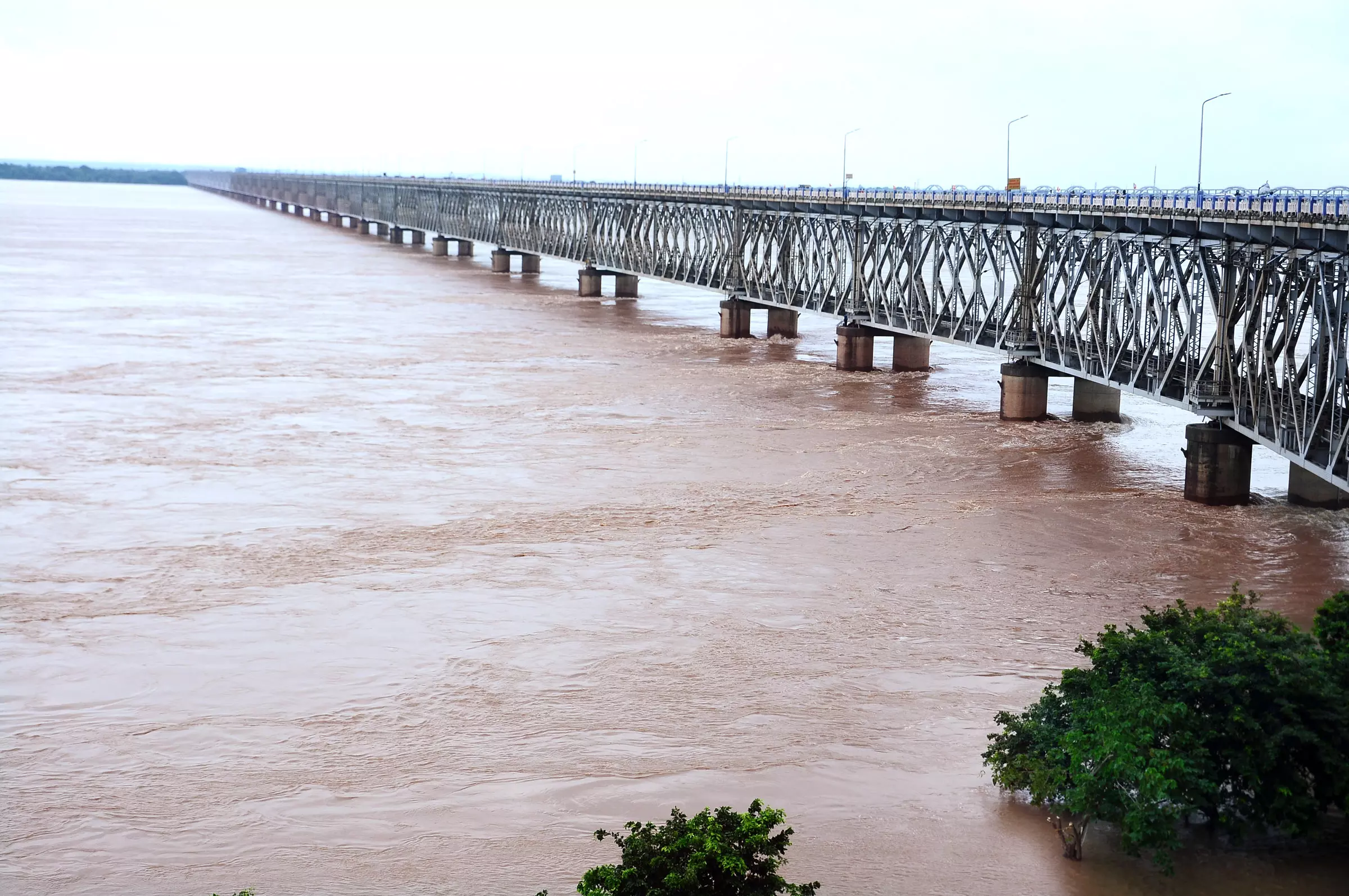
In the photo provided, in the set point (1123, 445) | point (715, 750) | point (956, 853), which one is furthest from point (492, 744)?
point (1123, 445)

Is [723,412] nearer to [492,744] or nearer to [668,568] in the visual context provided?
[668,568]

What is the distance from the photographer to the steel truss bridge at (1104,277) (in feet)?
115

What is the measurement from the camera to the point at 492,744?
2236 cm

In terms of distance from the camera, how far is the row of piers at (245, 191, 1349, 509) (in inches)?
1511

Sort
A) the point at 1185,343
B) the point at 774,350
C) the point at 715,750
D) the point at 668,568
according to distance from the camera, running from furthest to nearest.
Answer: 1. the point at 774,350
2. the point at 1185,343
3. the point at 668,568
4. the point at 715,750

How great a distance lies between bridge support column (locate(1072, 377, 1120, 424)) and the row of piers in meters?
0.02

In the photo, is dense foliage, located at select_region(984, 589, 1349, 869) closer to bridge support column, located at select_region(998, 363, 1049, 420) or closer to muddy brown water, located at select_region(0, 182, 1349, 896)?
muddy brown water, located at select_region(0, 182, 1349, 896)

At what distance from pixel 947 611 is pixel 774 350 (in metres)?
45.1

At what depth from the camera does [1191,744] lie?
1820 cm

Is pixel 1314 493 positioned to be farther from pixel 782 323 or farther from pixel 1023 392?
pixel 782 323

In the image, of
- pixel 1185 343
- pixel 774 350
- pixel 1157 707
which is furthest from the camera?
pixel 774 350

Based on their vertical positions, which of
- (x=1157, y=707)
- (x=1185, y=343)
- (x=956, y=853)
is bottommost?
(x=956, y=853)

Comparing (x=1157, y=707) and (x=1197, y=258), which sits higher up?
(x=1197, y=258)

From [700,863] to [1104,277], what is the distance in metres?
36.4
